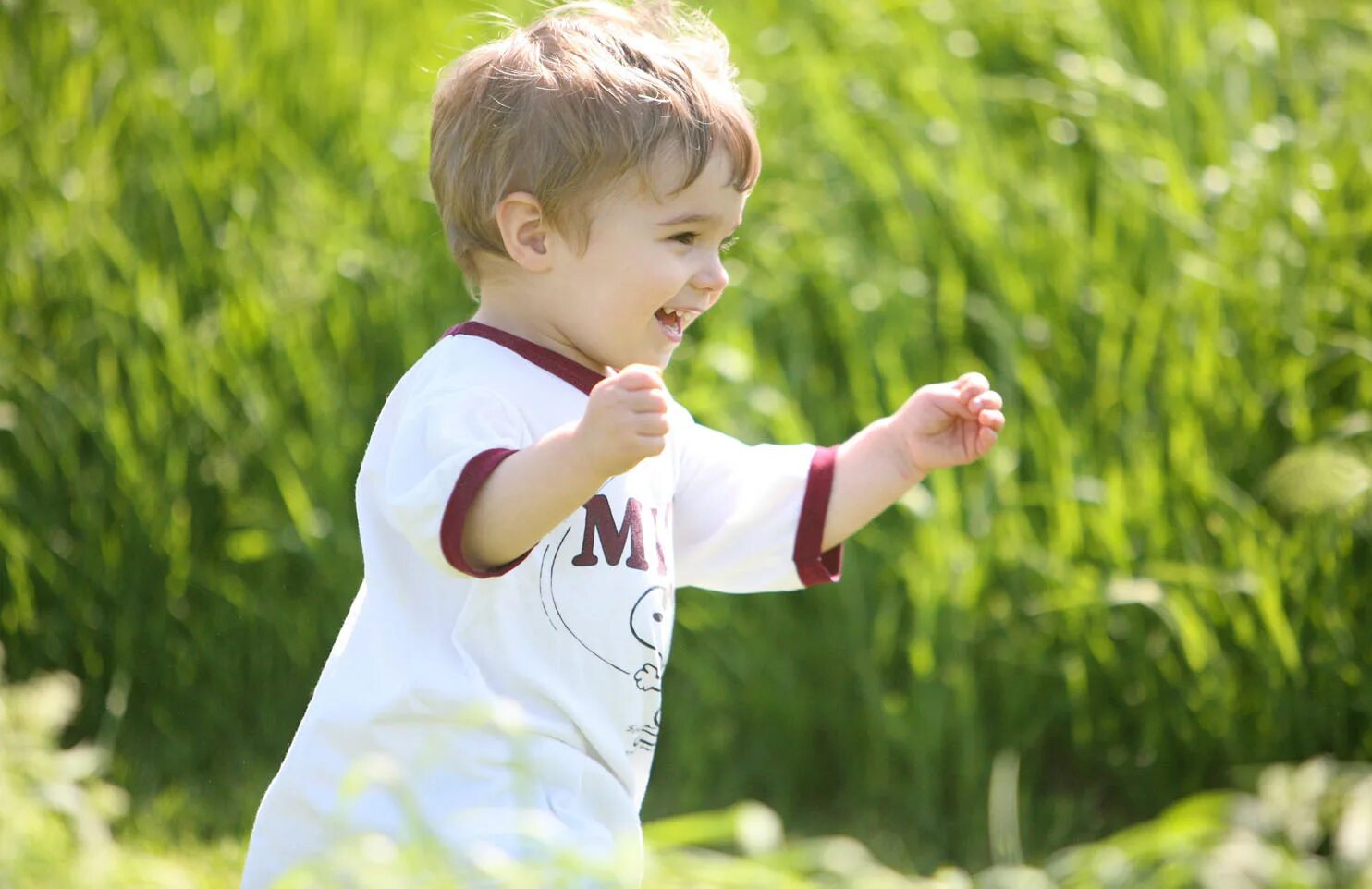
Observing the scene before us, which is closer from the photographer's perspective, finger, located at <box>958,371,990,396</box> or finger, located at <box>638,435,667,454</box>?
finger, located at <box>638,435,667,454</box>

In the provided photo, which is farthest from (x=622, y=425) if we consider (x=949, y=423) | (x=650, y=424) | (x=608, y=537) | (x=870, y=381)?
(x=870, y=381)

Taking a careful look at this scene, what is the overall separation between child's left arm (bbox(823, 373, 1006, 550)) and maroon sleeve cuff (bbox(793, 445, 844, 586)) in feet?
0.04

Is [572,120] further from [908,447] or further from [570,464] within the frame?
[908,447]

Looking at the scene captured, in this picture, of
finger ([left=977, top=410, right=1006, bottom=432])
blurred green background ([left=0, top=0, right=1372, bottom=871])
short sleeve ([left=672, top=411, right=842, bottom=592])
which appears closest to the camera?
finger ([left=977, top=410, right=1006, bottom=432])

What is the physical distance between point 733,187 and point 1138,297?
1557 millimetres

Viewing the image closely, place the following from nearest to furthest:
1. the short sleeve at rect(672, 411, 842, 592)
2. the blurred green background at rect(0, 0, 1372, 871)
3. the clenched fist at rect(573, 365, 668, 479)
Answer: the clenched fist at rect(573, 365, 668, 479) → the short sleeve at rect(672, 411, 842, 592) → the blurred green background at rect(0, 0, 1372, 871)

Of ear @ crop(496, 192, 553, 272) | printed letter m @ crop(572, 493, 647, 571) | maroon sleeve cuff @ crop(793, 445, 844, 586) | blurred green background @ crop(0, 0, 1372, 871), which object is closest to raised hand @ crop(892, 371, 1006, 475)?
maroon sleeve cuff @ crop(793, 445, 844, 586)

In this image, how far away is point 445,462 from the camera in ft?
6.12

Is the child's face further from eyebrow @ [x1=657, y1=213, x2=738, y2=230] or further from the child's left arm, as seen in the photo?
the child's left arm

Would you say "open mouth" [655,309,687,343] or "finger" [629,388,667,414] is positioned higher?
"finger" [629,388,667,414]

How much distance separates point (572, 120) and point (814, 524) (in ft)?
2.14

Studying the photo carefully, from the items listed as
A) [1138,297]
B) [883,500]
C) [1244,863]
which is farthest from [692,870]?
[1138,297]

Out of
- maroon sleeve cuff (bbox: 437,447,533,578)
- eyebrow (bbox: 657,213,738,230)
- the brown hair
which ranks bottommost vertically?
maroon sleeve cuff (bbox: 437,447,533,578)

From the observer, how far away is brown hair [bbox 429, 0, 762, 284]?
2086 millimetres
